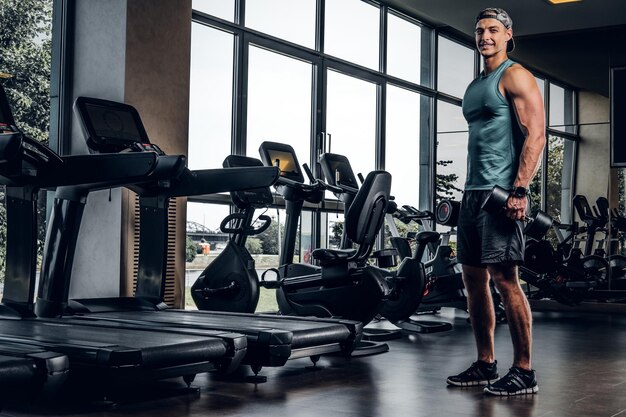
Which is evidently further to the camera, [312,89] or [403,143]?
[403,143]

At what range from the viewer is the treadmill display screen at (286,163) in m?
5.60

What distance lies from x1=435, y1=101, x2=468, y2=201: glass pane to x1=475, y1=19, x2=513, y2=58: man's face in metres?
6.31

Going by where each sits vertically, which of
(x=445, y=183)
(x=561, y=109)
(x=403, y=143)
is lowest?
(x=445, y=183)

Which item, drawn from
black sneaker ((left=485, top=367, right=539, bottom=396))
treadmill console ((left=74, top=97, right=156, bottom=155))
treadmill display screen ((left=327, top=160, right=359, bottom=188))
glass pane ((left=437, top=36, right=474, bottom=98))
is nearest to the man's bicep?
black sneaker ((left=485, top=367, right=539, bottom=396))

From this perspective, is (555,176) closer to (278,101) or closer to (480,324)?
(278,101)

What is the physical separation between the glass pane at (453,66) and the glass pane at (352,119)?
5.04ft

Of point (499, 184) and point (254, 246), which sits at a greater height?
point (499, 184)

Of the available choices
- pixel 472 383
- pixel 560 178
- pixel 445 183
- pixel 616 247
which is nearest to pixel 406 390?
pixel 472 383

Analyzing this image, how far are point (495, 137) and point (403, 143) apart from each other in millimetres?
5857

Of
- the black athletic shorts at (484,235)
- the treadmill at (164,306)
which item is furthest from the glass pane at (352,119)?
the black athletic shorts at (484,235)

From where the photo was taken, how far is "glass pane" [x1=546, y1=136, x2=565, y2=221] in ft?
31.7

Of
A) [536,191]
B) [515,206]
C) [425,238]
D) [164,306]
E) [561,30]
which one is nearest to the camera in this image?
[515,206]

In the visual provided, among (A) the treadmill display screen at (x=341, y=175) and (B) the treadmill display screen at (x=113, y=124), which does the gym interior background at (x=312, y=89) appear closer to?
(B) the treadmill display screen at (x=113, y=124)

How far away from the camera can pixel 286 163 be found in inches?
224
